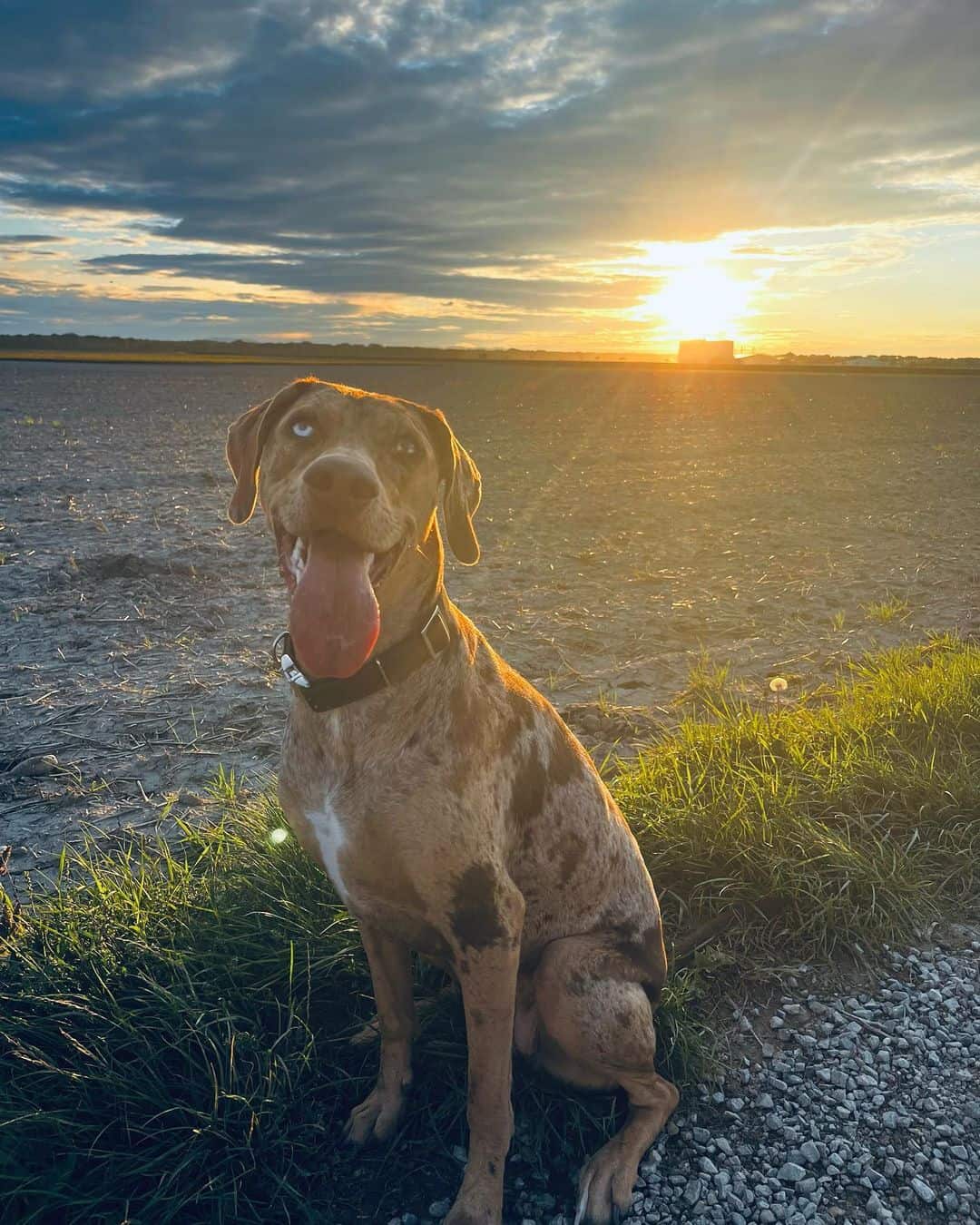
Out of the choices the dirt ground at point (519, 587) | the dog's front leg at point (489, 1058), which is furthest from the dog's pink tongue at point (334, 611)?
the dirt ground at point (519, 587)

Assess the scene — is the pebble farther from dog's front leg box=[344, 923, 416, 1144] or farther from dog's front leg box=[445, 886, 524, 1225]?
dog's front leg box=[445, 886, 524, 1225]

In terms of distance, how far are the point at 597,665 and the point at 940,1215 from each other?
4754 millimetres

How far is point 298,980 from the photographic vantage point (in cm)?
349

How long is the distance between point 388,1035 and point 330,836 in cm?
90

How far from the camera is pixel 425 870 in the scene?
2.81 metres

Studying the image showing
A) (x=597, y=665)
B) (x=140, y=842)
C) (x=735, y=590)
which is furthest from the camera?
(x=735, y=590)

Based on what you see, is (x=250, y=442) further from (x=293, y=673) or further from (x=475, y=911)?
(x=475, y=911)

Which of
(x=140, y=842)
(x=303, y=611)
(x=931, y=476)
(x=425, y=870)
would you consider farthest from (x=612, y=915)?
(x=931, y=476)

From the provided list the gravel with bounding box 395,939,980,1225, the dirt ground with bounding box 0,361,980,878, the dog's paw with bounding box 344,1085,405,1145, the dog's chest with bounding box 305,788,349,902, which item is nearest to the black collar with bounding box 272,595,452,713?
the dog's chest with bounding box 305,788,349,902

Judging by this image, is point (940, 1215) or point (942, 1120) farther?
point (942, 1120)

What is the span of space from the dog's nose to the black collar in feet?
1.70

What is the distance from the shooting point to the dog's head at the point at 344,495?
270cm

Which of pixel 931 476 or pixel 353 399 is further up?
pixel 353 399

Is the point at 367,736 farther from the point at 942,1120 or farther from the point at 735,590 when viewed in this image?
the point at 735,590
